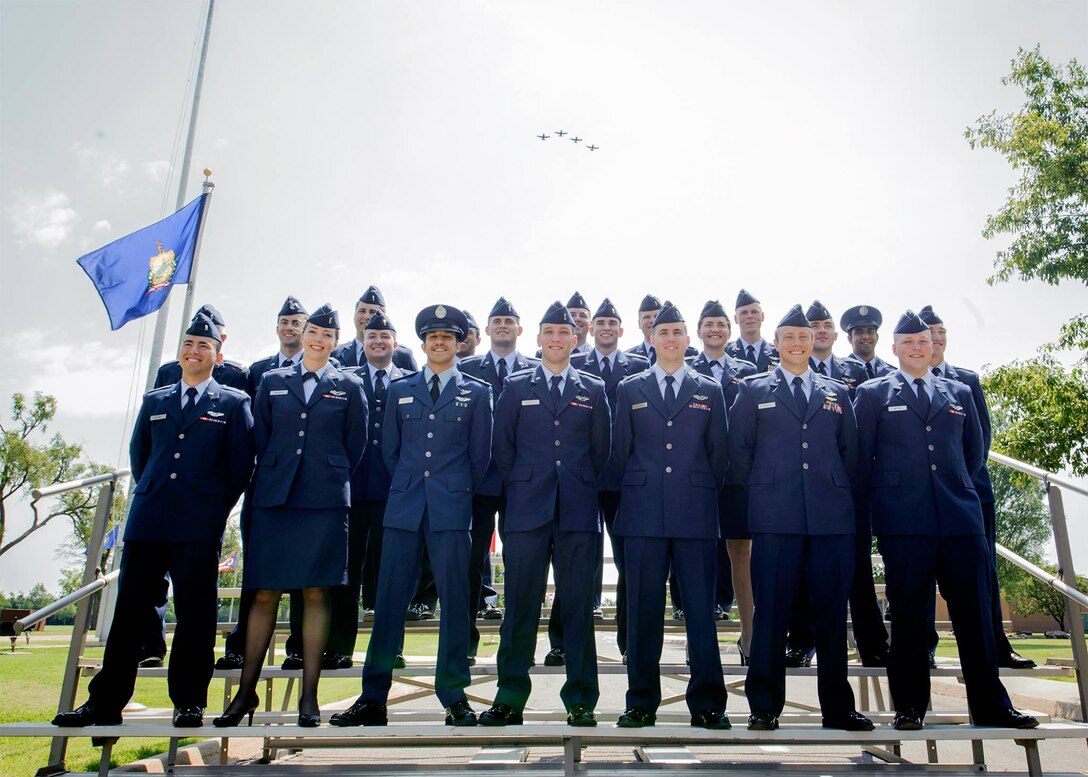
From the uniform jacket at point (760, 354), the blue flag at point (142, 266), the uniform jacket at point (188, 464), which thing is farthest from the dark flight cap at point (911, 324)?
the blue flag at point (142, 266)

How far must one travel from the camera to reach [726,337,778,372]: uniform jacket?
642cm

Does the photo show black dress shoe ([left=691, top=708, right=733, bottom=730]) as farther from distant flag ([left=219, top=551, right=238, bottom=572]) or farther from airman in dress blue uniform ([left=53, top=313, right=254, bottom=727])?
distant flag ([left=219, top=551, right=238, bottom=572])

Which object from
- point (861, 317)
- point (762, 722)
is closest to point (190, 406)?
point (762, 722)

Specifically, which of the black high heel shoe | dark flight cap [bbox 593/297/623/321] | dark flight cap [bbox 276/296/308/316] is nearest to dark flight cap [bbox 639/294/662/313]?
dark flight cap [bbox 593/297/623/321]

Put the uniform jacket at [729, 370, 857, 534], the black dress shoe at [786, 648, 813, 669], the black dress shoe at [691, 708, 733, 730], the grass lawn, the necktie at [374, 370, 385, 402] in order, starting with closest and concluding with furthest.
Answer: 1. the black dress shoe at [691, 708, 733, 730]
2. the uniform jacket at [729, 370, 857, 534]
3. the black dress shoe at [786, 648, 813, 669]
4. the grass lawn
5. the necktie at [374, 370, 385, 402]

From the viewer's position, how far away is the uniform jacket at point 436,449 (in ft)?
15.4

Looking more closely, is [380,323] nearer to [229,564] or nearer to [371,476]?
[371,476]

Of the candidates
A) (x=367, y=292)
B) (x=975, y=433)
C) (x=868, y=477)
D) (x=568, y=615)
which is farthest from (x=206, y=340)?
(x=975, y=433)

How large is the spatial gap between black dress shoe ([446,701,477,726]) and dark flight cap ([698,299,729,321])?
3.57 m

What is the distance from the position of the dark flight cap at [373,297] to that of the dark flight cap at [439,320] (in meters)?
1.53

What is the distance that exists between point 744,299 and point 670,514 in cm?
275

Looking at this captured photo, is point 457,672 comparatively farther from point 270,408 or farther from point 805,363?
point 805,363

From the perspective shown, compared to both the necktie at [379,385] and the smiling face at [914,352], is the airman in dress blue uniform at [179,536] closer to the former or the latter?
the necktie at [379,385]

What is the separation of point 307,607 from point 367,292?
2898mm
